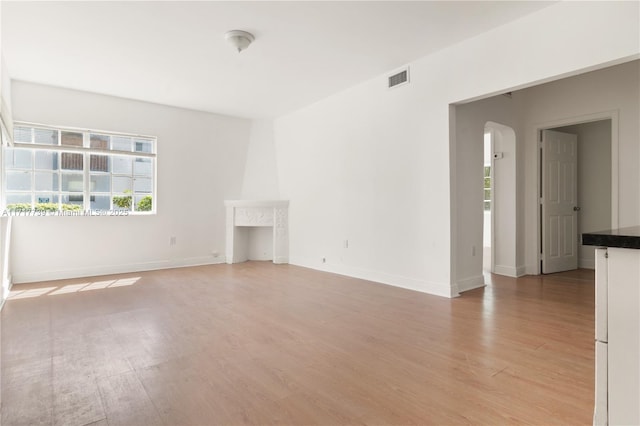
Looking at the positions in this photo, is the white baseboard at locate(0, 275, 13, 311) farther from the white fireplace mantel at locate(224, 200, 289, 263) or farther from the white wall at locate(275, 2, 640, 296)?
the white wall at locate(275, 2, 640, 296)

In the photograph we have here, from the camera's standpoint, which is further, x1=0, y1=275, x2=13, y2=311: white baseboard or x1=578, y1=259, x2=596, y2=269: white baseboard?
x1=578, y1=259, x2=596, y2=269: white baseboard

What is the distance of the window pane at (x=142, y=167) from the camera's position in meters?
5.71

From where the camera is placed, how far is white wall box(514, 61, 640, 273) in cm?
410

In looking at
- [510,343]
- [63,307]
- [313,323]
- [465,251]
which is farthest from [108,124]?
[510,343]

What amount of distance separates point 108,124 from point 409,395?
5.63 metres

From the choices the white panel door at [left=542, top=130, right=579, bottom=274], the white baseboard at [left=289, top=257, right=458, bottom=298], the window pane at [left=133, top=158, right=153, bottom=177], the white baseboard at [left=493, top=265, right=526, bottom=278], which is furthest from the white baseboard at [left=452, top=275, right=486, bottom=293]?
the window pane at [left=133, top=158, right=153, bottom=177]

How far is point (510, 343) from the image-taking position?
254cm

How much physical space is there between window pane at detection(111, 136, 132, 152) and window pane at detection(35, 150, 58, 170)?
77cm

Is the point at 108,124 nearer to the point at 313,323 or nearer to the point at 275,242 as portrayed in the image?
the point at 275,242

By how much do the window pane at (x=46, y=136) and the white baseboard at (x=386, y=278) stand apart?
419 centimetres

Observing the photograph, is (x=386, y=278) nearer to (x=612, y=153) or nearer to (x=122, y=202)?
(x=612, y=153)

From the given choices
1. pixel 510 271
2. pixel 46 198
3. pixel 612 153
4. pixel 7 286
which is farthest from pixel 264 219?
pixel 612 153

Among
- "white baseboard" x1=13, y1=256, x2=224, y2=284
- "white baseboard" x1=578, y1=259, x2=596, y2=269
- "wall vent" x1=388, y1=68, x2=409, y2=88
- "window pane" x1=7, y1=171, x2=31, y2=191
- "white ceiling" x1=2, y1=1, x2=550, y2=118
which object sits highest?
"white ceiling" x1=2, y1=1, x2=550, y2=118

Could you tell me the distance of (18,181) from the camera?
481 cm
